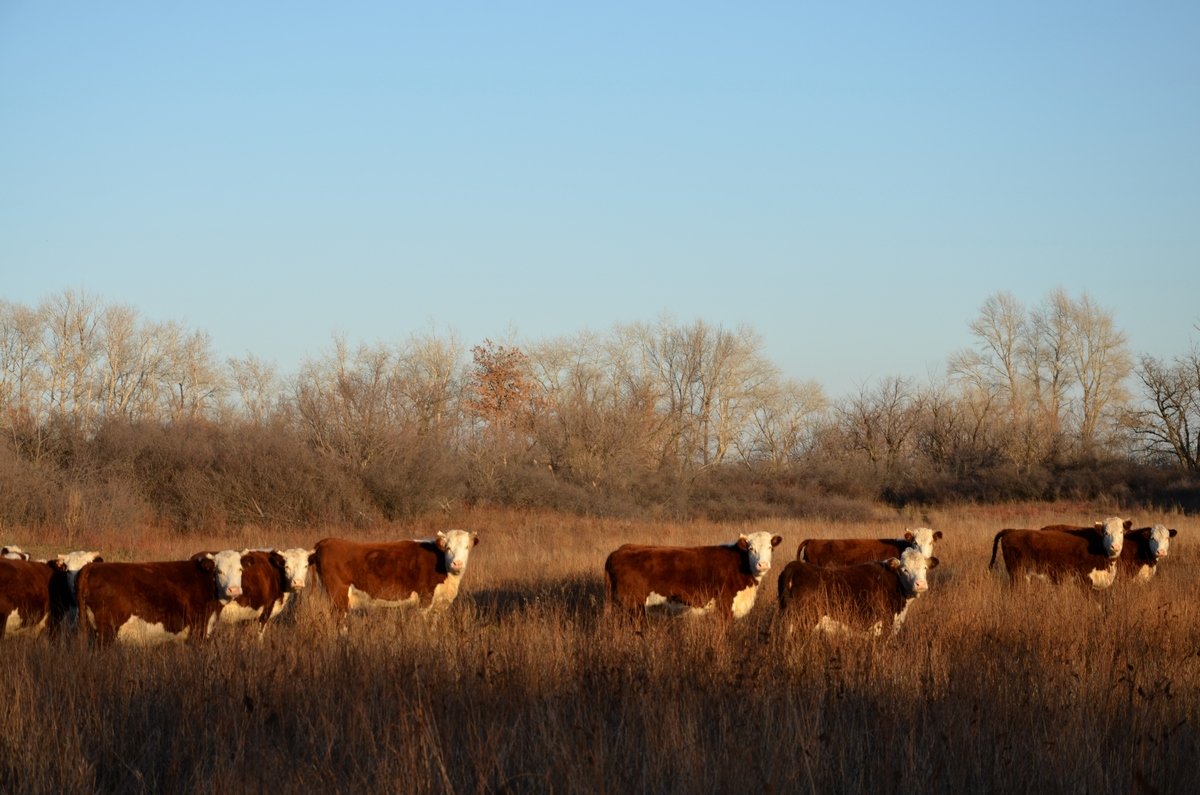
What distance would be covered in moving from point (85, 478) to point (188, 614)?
23359 millimetres

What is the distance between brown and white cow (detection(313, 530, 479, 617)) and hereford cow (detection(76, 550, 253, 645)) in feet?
6.52

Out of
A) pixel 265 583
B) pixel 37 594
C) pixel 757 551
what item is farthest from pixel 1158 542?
pixel 37 594

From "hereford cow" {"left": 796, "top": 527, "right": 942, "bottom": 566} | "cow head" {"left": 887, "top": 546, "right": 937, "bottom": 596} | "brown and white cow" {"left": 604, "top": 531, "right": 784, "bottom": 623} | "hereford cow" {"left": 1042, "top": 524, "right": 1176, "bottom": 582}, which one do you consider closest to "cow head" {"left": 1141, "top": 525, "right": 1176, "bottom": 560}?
"hereford cow" {"left": 1042, "top": 524, "right": 1176, "bottom": 582}

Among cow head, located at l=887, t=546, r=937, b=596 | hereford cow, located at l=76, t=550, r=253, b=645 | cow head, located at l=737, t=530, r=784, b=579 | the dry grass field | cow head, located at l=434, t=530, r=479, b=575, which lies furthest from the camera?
cow head, located at l=434, t=530, r=479, b=575

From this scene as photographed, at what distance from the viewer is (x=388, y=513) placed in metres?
33.1

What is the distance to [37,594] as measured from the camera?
36.4 ft

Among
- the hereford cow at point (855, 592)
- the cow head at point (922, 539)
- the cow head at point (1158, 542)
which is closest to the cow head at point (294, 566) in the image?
the hereford cow at point (855, 592)

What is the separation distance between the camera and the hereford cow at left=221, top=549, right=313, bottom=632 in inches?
473

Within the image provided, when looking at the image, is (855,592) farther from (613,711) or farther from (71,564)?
(71,564)

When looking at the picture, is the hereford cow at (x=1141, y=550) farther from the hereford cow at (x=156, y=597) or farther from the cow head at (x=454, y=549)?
the hereford cow at (x=156, y=597)

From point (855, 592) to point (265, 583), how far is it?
6439 millimetres

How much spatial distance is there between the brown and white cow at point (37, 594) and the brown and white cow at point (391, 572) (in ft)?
9.40

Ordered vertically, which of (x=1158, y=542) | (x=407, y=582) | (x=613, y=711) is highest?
(x=1158, y=542)

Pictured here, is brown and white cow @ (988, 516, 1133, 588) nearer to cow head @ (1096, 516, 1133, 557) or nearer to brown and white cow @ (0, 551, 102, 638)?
cow head @ (1096, 516, 1133, 557)
